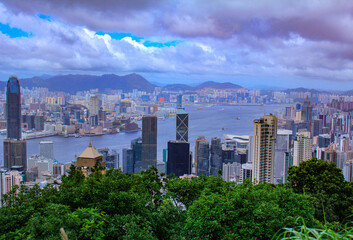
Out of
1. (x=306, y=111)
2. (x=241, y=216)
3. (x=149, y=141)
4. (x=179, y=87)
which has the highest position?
(x=179, y=87)

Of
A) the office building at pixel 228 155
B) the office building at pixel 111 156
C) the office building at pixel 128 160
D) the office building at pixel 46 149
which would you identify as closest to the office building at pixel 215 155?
the office building at pixel 228 155

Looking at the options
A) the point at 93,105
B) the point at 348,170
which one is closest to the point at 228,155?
the point at 348,170

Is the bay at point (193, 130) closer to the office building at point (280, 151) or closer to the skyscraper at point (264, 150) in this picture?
the office building at point (280, 151)

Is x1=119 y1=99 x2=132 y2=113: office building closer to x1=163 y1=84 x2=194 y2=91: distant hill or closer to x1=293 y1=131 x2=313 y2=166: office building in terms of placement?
x1=163 y1=84 x2=194 y2=91: distant hill

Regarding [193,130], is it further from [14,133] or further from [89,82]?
[14,133]

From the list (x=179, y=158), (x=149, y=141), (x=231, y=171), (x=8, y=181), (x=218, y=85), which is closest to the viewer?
(x=8, y=181)

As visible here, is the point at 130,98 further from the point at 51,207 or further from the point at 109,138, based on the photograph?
the point at 51,207
